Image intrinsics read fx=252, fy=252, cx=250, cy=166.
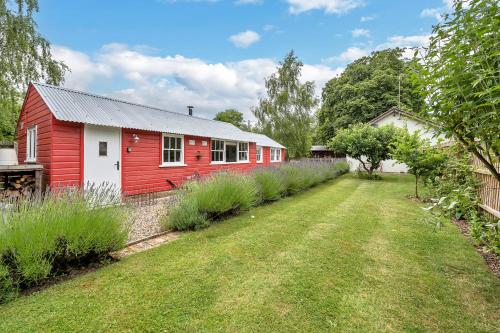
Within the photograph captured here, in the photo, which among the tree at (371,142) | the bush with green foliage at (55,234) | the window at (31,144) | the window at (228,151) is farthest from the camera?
the tree at (371,142)

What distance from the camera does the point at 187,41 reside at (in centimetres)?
1254

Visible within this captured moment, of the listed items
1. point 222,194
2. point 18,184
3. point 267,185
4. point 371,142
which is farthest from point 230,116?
point 222,194

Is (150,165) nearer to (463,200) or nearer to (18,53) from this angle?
(18,53)

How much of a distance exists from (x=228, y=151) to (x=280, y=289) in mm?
11823

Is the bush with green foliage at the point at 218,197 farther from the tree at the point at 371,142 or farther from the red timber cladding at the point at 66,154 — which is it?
the tree at the point at 371,142

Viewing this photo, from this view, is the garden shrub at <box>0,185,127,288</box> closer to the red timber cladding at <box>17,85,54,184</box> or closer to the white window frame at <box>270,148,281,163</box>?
the red timber cladding at <box>17,85,54,184</box>

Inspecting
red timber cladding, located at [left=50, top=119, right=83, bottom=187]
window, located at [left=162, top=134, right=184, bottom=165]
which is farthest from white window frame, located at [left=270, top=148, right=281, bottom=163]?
red timber cladding, located at [left=50, top=119, right=83, bottom=187]

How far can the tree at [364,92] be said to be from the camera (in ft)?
83.3

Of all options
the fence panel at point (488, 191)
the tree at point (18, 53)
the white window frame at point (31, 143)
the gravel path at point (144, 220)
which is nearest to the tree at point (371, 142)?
the fence panel at point (488, 191)

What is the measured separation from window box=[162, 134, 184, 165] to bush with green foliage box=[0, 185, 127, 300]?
6.48 metres

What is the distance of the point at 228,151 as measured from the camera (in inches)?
564

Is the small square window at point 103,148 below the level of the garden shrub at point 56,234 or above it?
above

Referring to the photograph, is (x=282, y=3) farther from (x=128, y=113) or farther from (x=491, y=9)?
(x=491, y=9)

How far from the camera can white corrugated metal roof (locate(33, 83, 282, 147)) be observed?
23.1 ft
